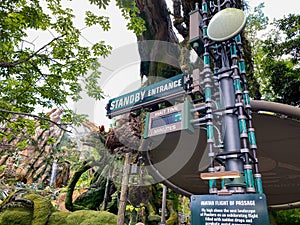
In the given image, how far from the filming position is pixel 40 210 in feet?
15.1

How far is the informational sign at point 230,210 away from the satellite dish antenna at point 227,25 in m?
1.51

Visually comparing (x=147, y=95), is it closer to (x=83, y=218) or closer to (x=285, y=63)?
(x=83, y=218)

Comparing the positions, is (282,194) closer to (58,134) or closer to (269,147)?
(269,147)

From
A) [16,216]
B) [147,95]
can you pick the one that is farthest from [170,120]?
[16,216]

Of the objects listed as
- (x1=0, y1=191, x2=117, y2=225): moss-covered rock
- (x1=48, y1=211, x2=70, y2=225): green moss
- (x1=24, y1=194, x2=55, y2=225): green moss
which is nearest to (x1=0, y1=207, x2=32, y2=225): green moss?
(x1=0, y1=191, x2=117, y2=225): moss-covered rock

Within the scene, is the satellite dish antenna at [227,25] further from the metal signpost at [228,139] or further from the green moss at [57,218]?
the green moss at [57,218]

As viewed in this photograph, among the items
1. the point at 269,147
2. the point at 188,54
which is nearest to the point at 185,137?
the point at 269,147

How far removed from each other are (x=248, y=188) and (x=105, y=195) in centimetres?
656

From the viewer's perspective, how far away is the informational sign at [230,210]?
1626 millimetres

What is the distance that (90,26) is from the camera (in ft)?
17.4

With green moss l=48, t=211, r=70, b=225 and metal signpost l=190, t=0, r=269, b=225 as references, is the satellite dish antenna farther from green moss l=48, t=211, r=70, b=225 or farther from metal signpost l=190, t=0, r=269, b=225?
green moss l=48, t=211, r=70, b=225

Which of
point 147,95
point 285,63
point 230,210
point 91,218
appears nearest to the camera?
point 230,210

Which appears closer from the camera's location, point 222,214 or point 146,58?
point 222,214

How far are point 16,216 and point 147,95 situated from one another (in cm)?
385
